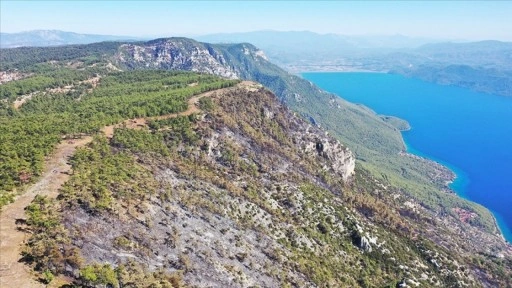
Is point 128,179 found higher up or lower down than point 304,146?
higher up

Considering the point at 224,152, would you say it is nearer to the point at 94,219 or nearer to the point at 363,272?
the point at 363,272

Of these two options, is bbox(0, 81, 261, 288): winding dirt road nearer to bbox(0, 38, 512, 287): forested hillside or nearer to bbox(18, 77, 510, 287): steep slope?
bbox(0, 38, 512, 287): forested hillside

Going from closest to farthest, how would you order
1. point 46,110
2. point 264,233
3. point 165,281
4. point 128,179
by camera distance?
point 165,281
point 128,179
point 264,233
point 46,110

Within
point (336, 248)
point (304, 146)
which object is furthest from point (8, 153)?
point (304, 146)

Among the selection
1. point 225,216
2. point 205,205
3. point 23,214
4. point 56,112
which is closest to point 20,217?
point 23,214

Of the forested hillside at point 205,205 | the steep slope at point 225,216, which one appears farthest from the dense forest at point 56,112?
the steep slope at point 225,216

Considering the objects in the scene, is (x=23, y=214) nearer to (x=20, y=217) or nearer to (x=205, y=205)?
(x=20, y=217)

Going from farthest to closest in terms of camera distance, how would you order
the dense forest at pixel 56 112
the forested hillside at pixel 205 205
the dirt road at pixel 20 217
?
the dense forest at pixel 56 112 → the forested hillside at pixel 205 205 → the dirt road at pixel 20 217

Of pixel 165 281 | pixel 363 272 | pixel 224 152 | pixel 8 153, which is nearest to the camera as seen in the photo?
pixel 165 281

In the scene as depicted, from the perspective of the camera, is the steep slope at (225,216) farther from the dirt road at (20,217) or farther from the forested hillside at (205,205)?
the dirt road at (20,217)

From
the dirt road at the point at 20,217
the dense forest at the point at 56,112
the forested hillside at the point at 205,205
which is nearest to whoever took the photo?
the dirt road at the point at 20,217
